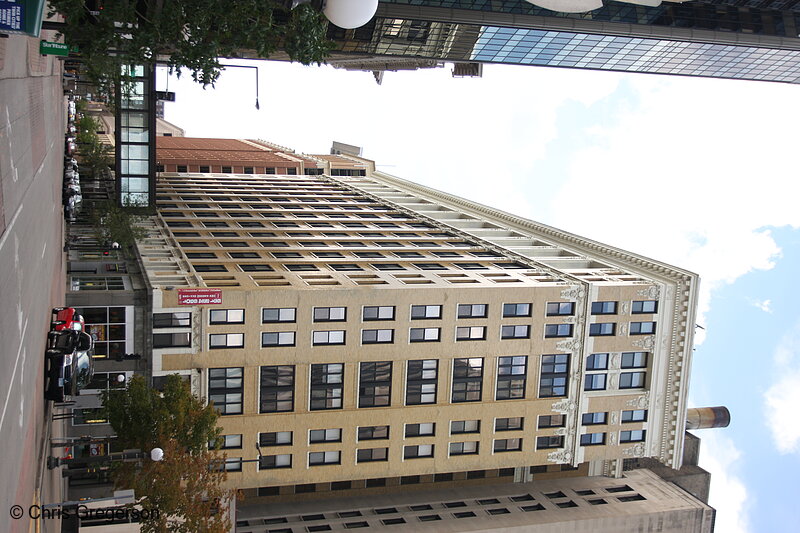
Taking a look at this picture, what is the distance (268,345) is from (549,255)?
3279 cm

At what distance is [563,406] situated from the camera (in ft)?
195

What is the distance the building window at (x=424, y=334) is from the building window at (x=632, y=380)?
16.1 m

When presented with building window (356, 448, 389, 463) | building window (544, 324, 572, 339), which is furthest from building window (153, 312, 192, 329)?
building window (544, 324, 572, 339)

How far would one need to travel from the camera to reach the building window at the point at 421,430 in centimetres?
5641

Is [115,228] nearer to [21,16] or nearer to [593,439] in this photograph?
[593,439]

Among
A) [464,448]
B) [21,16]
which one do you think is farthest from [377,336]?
[21,16]

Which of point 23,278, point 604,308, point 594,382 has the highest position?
point 23,278

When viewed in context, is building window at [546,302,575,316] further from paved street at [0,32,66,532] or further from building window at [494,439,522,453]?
paved street at [0,32,66,532]

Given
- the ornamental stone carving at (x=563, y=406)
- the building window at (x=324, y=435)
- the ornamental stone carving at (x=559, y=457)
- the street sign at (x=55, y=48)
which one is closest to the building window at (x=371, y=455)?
the building window at (x=324, y=435)

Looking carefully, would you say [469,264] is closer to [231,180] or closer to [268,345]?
[268,345]

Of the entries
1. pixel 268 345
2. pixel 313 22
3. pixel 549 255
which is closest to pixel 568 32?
pixel 549 255

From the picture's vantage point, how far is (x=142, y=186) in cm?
7969

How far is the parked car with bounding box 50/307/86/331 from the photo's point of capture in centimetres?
3309

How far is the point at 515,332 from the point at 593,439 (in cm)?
1183
